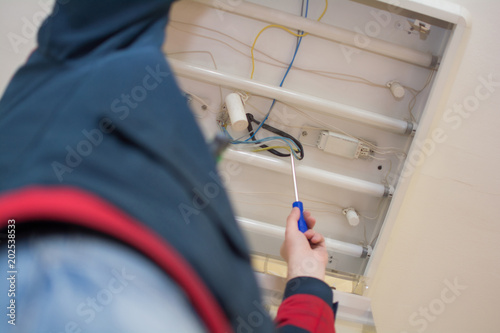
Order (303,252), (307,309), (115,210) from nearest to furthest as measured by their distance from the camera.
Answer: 1. (115,210)
2. (307,309)
3. (303,252)

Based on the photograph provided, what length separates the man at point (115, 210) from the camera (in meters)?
0.22

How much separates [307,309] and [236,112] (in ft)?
1.88

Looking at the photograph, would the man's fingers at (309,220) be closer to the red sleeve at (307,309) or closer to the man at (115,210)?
the red sleeve at (307,309)

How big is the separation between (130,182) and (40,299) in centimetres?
10

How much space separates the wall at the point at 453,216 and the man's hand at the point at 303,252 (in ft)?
1.52

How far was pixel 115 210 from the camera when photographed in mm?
230

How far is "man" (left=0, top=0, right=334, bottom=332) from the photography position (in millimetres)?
223

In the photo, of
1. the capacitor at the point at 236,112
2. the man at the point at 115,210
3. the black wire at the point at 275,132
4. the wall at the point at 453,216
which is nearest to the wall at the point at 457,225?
the wall at the point at 453,216

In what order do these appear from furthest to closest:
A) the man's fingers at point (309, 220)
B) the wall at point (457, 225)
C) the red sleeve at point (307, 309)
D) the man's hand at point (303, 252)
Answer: the wall at point (457, 225)
the man's fingers at point (309, 220)
the man's hand at point (303, 252)
the red sleeve at point (307, 309)

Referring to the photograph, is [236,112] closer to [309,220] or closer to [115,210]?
[309,220]

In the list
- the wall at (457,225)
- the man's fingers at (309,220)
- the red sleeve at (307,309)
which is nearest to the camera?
the red sleeve at (307,309)

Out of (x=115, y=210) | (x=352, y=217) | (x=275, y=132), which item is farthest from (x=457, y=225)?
(x=115, y=210)

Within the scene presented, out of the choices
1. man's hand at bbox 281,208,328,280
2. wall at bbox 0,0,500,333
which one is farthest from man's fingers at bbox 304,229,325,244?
wall at bbox 0,0,500,333

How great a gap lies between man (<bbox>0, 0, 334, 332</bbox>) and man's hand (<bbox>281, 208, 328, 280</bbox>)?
18.6 inches
